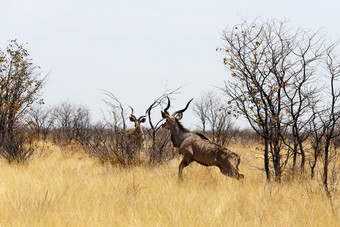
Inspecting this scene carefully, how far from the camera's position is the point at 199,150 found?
6.84m

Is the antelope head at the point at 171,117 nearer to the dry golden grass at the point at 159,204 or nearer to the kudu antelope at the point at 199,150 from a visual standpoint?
the kudu antelope at the point at 199,150

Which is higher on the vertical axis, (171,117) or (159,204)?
(171,117)

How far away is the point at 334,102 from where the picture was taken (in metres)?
6.47

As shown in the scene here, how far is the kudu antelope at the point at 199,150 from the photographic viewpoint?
22.0 ft

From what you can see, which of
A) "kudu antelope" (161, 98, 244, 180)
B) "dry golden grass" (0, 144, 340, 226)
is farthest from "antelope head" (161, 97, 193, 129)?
"dry golden grass" (0, 144, 340, 226)

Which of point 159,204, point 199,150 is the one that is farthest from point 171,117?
point 159,204

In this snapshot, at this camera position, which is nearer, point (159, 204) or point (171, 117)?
point (159, 204)

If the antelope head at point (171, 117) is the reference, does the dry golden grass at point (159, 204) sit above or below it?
below

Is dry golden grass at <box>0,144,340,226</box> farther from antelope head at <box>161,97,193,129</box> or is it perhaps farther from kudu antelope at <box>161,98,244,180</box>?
antelope head at <box>161,97,193,129</box>

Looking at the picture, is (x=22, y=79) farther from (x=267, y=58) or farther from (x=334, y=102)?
(x=334, y=102)

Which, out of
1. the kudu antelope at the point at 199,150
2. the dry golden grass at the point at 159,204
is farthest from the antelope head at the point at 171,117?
the dry golden grass at the point at 159,204

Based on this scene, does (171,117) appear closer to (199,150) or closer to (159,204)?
(199,150)

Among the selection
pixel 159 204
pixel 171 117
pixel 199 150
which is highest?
pixel 171 117

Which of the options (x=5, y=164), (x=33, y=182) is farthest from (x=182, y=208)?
(x=5, y=164)
